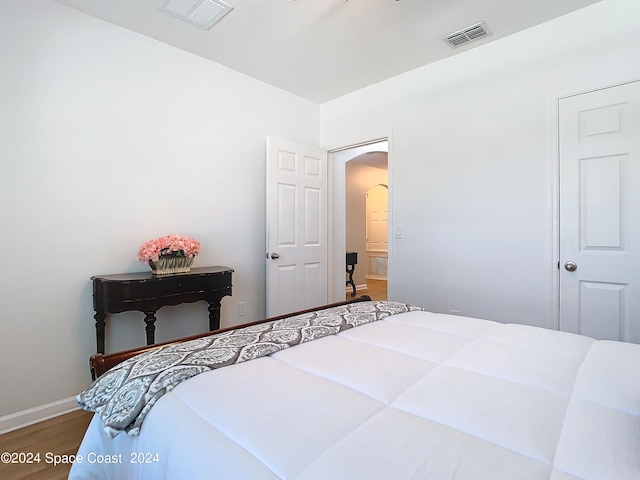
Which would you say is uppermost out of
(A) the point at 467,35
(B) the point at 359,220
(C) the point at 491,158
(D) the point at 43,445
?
(A) the point at 467,35

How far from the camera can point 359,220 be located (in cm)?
734

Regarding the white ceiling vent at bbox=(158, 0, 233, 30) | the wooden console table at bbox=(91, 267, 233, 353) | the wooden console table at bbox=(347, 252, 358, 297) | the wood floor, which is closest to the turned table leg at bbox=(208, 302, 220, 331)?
the wooden console table at bbox=(91, 267, 233, 353)

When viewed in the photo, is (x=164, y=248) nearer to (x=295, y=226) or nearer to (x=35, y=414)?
(x=35, y=414)

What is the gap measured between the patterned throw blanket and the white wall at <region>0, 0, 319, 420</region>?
1549mm

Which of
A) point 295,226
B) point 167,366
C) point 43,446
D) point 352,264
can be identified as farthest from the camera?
point 352,264

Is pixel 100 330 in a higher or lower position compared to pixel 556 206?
lower

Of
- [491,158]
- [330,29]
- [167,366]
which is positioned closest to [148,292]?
[167,366]

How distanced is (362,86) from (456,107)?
104cm

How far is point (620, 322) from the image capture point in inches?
86.4

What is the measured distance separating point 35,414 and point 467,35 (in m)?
3.92

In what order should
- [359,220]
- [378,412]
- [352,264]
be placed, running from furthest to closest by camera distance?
1. [359,220]
2. [352,264]
3. [378,412]

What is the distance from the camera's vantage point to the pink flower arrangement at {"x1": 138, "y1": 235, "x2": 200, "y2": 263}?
243 centimetres

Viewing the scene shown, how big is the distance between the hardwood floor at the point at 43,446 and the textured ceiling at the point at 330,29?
2.69 meters

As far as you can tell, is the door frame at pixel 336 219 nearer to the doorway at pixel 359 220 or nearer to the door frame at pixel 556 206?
the doorway at pixel 359 220
